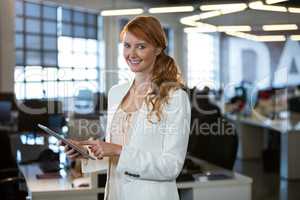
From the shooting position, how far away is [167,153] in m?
1.52

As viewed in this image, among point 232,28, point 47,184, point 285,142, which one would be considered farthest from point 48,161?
point 285,142

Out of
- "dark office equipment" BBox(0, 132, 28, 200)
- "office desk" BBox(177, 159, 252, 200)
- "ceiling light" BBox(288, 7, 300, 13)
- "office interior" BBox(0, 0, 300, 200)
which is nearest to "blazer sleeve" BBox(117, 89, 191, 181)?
"office interior" BBox(0, 0, 300, 200)

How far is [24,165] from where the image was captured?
310 centimetres

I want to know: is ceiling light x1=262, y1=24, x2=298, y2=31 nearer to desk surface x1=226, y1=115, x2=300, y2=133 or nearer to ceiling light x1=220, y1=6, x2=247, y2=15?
ceiling light x1=220, y1=6, x2=247, y2=15

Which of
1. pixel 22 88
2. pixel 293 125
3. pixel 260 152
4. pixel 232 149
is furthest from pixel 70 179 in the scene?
pixel 260 152

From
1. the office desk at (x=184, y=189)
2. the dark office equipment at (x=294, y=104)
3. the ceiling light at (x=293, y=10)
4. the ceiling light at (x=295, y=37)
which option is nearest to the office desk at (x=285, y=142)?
the dark office equipment at (x=294, y=104)

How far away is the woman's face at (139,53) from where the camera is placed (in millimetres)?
1640

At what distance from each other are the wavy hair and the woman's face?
2cm

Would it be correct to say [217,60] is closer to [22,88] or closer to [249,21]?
[249,21]

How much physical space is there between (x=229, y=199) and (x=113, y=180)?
1.36 m

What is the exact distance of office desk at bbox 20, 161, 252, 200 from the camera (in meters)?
2.68

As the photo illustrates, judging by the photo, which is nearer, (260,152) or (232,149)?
(232,149)

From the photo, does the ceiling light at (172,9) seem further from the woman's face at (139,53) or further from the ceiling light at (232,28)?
the woman's face at (139,53)

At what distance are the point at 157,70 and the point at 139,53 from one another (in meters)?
0.10
